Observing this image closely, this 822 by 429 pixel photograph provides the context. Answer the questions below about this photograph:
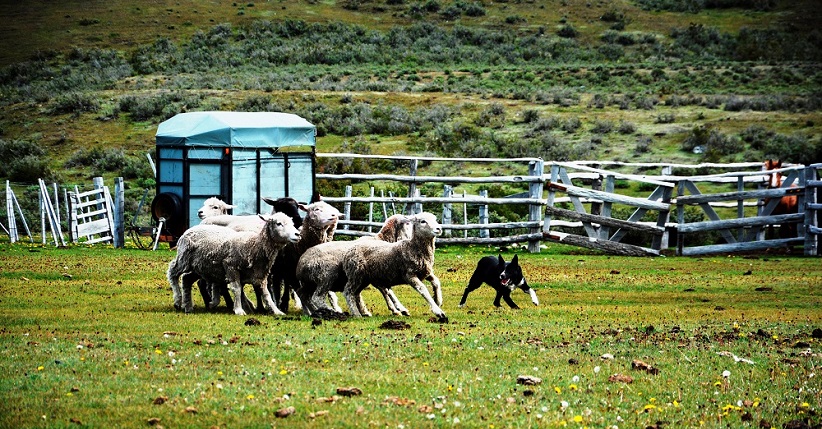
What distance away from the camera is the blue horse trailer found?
24.5 meters

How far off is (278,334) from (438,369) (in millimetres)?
2437

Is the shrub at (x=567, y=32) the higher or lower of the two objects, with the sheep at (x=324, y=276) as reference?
higher

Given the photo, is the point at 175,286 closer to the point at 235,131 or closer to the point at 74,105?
the point at 235,131

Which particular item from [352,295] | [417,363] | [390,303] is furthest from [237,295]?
[417,363]

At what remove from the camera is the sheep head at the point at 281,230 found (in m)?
13.1

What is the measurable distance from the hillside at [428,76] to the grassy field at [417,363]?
25.5 metres

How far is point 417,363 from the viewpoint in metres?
9.89

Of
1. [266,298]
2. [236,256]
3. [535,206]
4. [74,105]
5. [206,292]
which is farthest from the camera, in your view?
[74,105]

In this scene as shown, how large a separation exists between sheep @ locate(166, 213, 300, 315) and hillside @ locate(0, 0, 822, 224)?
24.3 meters

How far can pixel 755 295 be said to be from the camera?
55.3 feet

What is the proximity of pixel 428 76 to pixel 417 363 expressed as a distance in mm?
61641

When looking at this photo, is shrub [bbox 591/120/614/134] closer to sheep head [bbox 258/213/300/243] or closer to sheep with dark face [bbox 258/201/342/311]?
sheep with dark face [bbox 258/201/342/311]

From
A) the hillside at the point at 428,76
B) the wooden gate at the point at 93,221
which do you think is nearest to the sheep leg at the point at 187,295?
the wooden gate at the point at 93,221

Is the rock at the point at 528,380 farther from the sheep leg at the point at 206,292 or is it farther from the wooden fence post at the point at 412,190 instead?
the wooden fence post at the point at 412,190
